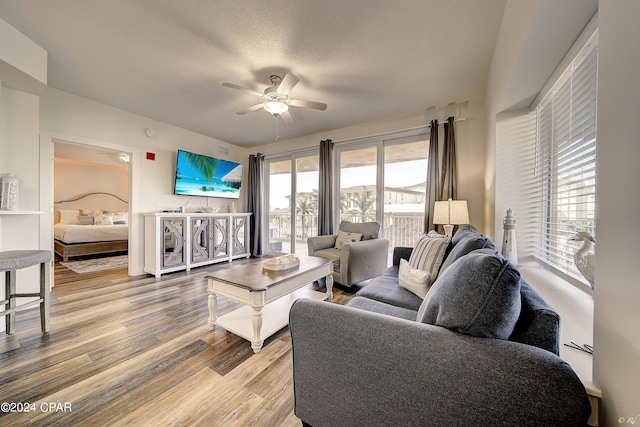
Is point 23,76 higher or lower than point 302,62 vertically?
lower

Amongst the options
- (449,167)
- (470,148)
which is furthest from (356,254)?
(470,148)

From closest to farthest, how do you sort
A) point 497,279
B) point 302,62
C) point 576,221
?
point 497,279 → point 576,221 → point 302,62

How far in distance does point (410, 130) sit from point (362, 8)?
218 cm

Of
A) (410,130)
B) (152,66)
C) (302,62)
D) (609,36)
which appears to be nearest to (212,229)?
(152,66)

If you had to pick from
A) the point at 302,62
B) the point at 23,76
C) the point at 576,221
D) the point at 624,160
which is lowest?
the point at 576,221

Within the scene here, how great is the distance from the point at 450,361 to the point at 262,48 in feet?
8.26

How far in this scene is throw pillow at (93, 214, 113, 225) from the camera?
5628 mm

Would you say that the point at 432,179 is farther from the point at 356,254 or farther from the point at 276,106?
the point at 276,106

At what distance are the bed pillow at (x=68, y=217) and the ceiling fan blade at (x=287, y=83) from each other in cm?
664

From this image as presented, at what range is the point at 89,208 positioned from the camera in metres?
6.32

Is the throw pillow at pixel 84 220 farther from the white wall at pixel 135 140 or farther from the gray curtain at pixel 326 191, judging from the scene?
the gray curtain at pixel 326 191

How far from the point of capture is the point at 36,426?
1.09 m

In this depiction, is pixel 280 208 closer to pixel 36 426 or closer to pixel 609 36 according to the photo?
pixel 36 426

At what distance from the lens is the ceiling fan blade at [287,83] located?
219cm
